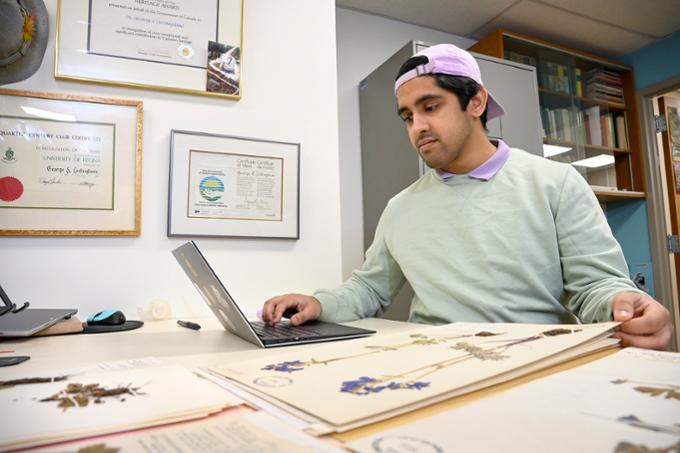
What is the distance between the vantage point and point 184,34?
1.35 m

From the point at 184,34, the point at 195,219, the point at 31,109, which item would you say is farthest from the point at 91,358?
the point at 184,34

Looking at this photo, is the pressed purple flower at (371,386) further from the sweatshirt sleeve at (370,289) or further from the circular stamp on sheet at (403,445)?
the sweatshirt sleeve at (370,289)

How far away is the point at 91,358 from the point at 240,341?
9.8 inches

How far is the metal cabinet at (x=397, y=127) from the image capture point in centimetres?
220

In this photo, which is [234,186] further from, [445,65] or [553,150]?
[553,150]

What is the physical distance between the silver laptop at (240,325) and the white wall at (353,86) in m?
1.51

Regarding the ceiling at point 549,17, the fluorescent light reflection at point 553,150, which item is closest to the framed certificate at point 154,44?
the ceiling at point 549,17

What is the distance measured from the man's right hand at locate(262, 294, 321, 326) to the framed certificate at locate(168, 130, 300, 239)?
0.41 metres

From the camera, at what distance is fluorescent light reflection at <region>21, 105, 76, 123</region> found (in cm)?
118

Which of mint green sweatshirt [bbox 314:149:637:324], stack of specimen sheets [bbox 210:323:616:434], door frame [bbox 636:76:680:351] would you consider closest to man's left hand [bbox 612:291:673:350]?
stack of specimen sheets [bbox 210:323:616:434]

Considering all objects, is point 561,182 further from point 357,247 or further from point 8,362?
point 357,247

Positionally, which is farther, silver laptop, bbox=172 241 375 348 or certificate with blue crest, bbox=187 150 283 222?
certificate with blue crest, bbox=187 150 283 222

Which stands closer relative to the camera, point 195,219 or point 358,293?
point 358,293

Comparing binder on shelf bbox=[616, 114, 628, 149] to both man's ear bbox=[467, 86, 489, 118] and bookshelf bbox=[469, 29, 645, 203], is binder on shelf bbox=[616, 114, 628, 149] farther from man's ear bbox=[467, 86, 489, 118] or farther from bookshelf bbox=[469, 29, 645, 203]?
man's ear bbox=[467, 86, 489, 118]
